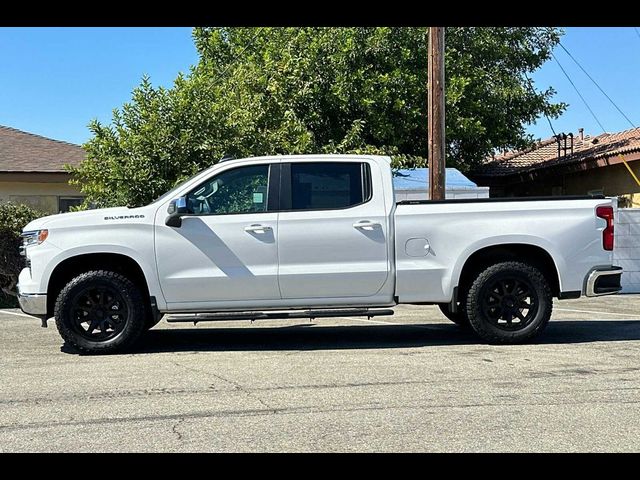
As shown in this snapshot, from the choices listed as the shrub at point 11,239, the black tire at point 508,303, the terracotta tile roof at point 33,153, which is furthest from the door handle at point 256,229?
the terracotta tile roof at point 33,153

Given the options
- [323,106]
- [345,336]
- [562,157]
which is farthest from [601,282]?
[562,157]

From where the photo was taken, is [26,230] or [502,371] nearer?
[502,371]

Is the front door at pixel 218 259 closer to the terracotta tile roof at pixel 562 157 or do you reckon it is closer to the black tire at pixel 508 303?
the black tire at pixel 508 303

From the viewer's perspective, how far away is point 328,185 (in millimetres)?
8172

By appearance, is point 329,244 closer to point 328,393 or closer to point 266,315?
point 266,315

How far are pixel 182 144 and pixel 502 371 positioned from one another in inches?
357

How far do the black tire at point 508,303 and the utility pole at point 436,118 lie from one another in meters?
5.30

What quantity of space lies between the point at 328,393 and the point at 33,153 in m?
15.8

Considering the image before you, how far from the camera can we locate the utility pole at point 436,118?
13.3 metres

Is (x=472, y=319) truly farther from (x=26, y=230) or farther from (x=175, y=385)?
(x=26, y=230)

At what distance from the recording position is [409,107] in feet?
59.9

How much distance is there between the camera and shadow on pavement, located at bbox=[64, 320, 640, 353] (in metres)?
8.33

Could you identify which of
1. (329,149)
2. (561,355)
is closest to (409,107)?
(329,149)
